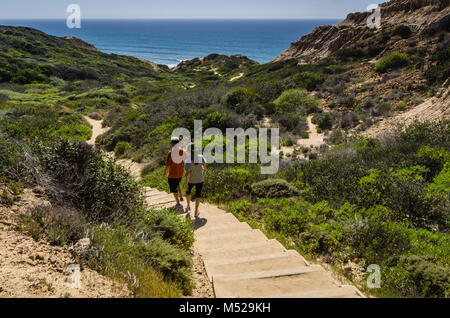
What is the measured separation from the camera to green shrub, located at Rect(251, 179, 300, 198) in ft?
25.7

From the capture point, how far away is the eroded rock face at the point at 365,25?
88.1 feet

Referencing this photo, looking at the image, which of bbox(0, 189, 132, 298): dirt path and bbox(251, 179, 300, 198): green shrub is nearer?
bbox(0, 189, 132, 298): dirt path

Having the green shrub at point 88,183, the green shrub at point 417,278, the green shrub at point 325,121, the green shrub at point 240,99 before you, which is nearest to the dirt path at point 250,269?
the green shrub at point 417,278

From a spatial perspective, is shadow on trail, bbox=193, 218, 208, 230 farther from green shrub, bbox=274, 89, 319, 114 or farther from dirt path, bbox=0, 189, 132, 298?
green shrub, bbox=274, 89, 319, 114

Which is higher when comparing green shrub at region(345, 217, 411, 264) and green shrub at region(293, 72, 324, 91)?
green shrub at region(293, 72, 324, 91)

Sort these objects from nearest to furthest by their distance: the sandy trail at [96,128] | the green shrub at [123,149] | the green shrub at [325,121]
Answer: the green shrub at [123,149] < the green shrub at [325,121] < the sandy trail at [96,128]

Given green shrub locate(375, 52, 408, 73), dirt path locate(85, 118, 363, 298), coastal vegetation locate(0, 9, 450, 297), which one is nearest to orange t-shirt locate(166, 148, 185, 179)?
coastal vegetation locate(0, 9, 450, 297)

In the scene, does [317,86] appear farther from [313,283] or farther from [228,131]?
[313,283]

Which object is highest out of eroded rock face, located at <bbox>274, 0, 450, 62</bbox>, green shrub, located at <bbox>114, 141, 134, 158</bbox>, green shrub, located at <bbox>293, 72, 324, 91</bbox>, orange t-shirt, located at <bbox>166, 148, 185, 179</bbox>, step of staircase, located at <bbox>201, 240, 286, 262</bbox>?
eroded rock face, located at <bbox>274, 0, 450, 62</bbox>

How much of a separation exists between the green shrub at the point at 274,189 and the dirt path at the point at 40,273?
17.6ft

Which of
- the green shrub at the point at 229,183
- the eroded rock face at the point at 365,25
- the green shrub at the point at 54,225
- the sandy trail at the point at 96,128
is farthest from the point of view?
the eroded rock face at the point at 365,25

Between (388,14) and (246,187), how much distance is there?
126 ft

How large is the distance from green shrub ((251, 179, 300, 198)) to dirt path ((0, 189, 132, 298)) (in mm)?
5362

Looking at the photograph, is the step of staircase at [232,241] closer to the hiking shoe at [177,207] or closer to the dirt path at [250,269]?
the dirt path at [250,269]
